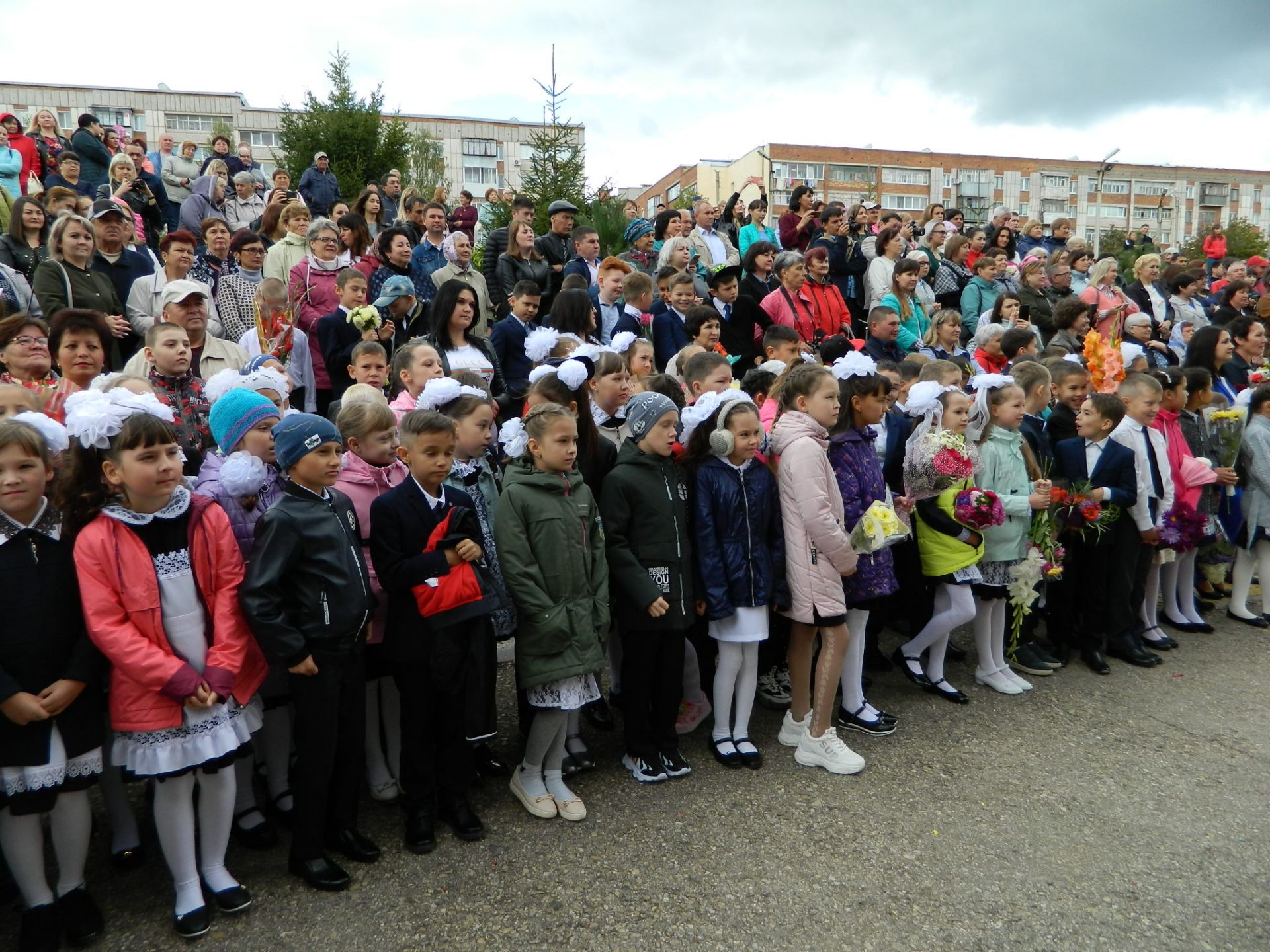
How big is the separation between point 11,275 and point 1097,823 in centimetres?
765

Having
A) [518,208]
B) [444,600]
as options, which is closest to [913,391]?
[444,600]

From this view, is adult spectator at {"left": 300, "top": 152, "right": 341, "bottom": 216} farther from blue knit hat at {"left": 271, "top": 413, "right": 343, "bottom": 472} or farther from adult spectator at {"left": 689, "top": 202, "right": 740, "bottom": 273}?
blue knit hat at {"left": 271, "top": 413, "right": 343, "bottom": 472}

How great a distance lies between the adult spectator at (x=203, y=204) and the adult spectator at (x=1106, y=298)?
1049cm

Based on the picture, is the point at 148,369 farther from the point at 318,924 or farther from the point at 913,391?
the point at 913,391

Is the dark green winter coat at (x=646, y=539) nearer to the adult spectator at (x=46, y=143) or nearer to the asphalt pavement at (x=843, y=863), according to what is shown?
the asphalt pavement at (x=843, y=863)

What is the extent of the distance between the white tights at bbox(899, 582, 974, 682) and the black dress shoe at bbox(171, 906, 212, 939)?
4.31m

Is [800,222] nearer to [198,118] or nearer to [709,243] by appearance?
[709,243]

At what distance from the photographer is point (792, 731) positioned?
16.4ft

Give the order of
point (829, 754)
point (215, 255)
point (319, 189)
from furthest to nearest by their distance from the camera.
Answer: point (319, 189), point (215, 255), point (829, 754)

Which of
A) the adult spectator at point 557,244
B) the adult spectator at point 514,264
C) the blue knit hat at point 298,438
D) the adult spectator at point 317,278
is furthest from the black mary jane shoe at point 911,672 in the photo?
the adult spectator at point 557,244

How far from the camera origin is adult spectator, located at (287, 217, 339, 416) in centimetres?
761

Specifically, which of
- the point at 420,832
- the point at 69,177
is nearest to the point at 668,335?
the point at 420,832

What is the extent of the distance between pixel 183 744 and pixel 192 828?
14.5 inches

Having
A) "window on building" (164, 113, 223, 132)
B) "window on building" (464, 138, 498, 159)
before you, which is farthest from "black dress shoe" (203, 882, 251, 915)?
"window on building" (164, 113, 223, 132)
